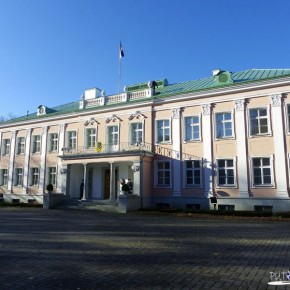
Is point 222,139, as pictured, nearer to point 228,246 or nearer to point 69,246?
A: point 228,246

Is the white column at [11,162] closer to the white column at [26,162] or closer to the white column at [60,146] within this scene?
the white column at [26,162]

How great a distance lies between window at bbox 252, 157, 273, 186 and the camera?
22127 millimetres

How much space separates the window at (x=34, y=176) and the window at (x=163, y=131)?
14.5m

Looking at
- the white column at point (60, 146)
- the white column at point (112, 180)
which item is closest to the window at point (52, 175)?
the white column at point (60, 146)

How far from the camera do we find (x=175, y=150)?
84.9 ft

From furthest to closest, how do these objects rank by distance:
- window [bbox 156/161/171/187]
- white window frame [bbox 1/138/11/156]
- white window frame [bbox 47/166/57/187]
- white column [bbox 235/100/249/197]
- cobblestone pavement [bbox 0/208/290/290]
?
white window frame [bbox 1/138/11/156]
white window frame [bbox 47/166/57/187]
window [bbox 156/161/171/187]
white column [bbox 235/100/249/197]
cobblestone pavement [bbox 0/208/290/290]

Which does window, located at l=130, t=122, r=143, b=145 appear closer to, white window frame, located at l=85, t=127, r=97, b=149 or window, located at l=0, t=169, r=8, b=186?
white window frame, located at l=85, t=127, r=97, b=149

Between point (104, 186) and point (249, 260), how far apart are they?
22.6 meters

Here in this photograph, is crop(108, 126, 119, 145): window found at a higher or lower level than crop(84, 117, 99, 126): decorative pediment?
lower

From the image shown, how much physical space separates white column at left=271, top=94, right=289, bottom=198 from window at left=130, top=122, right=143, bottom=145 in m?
10.9

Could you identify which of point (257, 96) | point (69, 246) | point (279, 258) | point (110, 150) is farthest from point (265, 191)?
point (69, 246)

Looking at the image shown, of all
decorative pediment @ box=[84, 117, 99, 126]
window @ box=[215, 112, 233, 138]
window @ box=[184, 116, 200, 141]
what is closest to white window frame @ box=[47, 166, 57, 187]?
decorative pediment @ box=[84, 117, 99, 126]

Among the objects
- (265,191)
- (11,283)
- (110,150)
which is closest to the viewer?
(11,283)

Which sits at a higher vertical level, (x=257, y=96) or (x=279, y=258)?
(x=257, y=96)
